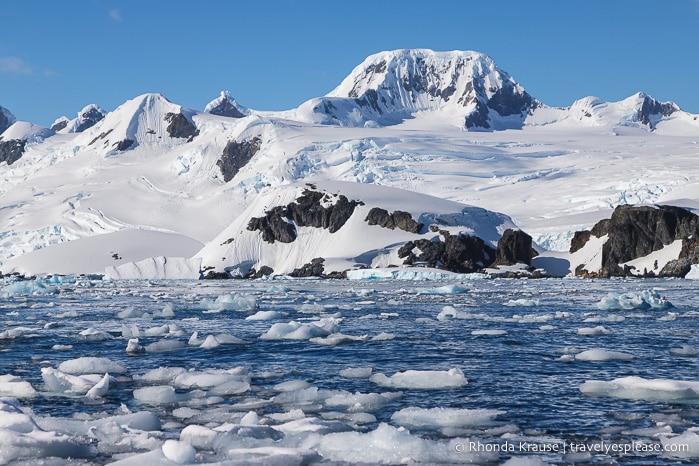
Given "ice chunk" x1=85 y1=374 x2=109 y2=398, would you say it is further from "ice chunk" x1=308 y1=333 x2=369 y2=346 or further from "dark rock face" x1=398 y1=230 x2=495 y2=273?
"dark rock face" x1=398 y1=230 x2=495 y2=273

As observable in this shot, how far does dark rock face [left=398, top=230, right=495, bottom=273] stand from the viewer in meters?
125

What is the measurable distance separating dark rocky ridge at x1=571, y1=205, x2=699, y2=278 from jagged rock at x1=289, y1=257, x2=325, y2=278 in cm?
4325

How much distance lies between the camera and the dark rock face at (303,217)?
14175cm

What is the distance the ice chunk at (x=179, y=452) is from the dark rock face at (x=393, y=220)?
122 metres

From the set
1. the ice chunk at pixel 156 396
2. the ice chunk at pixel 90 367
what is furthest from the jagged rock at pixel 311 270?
the ice chunk at pixel 156 396

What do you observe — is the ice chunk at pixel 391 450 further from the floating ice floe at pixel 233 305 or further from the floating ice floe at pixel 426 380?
the floating ice floe at pixel 233 305

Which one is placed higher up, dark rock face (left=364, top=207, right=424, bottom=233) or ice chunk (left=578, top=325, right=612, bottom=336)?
dark rock face (left=364, top=207, right=424, bottom=233)

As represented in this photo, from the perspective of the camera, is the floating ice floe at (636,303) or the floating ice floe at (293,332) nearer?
the floating ice floe at (293,332)

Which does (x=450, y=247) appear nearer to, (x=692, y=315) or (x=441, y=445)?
(x=692, y=315)

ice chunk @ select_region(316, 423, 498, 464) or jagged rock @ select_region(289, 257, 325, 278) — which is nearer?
ice chunk @ select_region(316, 423, 498, 464)

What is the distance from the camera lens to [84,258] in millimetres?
159125

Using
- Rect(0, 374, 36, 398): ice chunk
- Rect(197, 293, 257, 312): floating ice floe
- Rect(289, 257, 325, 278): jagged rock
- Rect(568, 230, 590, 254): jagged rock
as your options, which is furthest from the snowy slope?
Rect(0, 374, 36, 398): ice chunk

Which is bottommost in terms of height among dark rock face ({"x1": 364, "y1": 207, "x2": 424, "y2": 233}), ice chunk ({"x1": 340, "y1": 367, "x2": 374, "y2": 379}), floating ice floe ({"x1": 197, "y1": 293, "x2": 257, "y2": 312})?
floating ice floe ({"x1": 197, "y1": 293, "x2": 257, "y2": 312})

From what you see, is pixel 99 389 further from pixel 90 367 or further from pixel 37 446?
pixel 37 446
